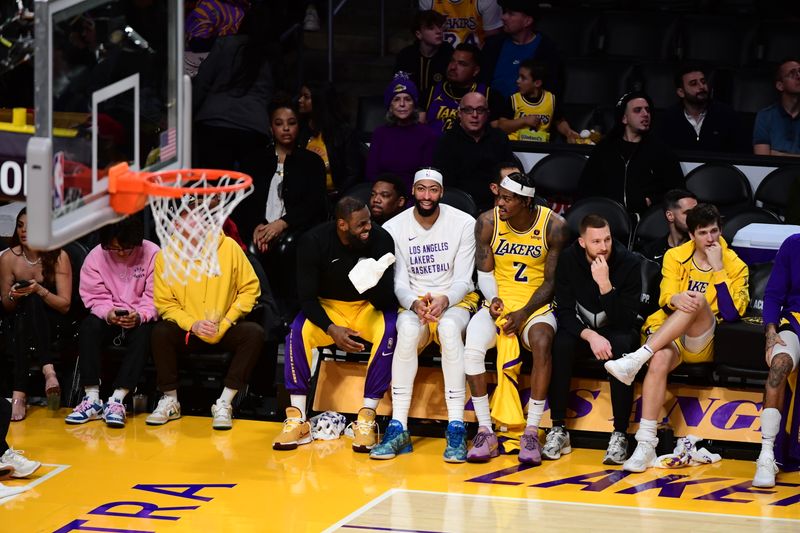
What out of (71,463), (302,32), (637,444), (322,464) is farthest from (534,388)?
(302,32)

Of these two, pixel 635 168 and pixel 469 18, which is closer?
pixel 635 168

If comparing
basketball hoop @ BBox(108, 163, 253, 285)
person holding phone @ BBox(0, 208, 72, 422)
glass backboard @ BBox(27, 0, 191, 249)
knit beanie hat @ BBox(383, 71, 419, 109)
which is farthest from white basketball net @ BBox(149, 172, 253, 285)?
knit beanie hat @ BBox(383, 71, 419, 109)

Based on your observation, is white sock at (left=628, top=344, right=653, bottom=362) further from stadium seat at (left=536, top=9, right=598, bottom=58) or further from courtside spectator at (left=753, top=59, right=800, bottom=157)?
stadium seat at (left=536, top=9, right=598, bottom=58)

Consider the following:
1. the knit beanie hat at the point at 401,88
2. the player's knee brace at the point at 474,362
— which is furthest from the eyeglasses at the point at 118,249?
the player's knee brace at the point at 474,362

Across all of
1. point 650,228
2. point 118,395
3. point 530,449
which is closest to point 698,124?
point 650,228

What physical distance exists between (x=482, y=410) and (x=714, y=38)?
5.31 metres

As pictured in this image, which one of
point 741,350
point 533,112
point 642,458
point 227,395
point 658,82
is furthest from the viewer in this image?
point 658,82

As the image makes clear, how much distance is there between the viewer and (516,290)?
855 cm

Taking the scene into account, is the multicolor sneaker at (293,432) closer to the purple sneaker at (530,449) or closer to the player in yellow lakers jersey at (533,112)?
the purple sneaker at (530,449)

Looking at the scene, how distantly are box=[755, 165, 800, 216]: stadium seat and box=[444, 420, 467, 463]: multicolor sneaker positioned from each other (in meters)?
3.20

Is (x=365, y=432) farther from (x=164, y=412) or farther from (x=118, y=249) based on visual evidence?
(x=118, y=249)

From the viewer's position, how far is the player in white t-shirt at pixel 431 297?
829cm

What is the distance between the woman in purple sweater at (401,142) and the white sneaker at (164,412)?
92.8 inches

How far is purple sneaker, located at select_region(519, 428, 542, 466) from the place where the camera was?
8.02 m
